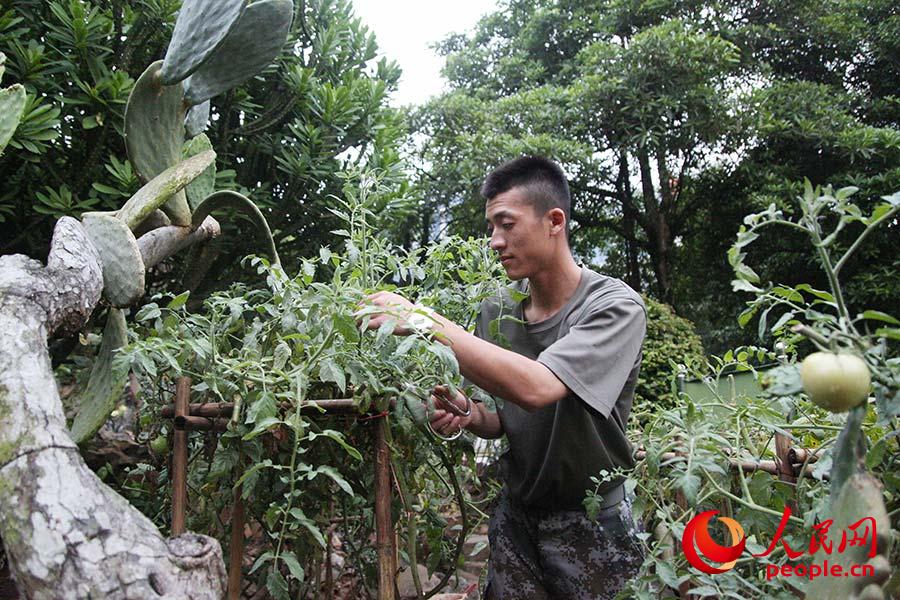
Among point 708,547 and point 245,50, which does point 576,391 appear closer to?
point 708,547

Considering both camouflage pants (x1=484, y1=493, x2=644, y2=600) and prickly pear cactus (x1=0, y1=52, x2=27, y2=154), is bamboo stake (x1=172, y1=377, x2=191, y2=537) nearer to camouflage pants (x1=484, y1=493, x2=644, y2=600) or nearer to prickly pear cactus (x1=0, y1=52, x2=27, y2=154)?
prickly pear cactus (x1=0, y1=52, x2=27, y2=154)

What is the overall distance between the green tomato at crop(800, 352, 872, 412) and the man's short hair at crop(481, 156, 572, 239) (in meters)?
1.12

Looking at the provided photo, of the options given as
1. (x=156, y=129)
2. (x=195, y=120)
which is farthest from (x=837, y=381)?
(x=195, y=120)

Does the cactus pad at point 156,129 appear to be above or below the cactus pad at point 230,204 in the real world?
above

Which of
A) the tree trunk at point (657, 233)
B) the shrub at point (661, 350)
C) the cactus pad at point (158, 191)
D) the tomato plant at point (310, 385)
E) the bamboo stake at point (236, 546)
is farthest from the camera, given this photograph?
the tree trunk at point (657, 233)

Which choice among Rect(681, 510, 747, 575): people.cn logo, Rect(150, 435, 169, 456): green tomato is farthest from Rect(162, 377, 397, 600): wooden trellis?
Rect(681, 510, 747, 575): people.cn logo

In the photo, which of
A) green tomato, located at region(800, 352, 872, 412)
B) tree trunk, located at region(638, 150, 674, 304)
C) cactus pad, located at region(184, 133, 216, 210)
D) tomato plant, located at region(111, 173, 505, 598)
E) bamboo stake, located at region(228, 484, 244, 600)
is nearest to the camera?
green tomato, located at region(800, 352, 872, 412)

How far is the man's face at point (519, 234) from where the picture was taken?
1641mm

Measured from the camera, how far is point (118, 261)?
1.42 metres

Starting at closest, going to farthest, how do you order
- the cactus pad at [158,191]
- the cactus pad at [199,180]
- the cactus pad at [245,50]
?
the cactus pad at [158,191] → the cactus pad at [245,50] → the cactus pad at [199,180]

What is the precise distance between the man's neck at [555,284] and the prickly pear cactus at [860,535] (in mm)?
1090

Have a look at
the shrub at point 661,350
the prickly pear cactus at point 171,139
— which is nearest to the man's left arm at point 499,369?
the prickly pear cactus at point 171,139

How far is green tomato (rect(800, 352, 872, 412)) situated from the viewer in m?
0.60

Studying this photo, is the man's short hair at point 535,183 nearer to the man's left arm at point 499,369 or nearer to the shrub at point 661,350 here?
the man's left arm at point 499,369
